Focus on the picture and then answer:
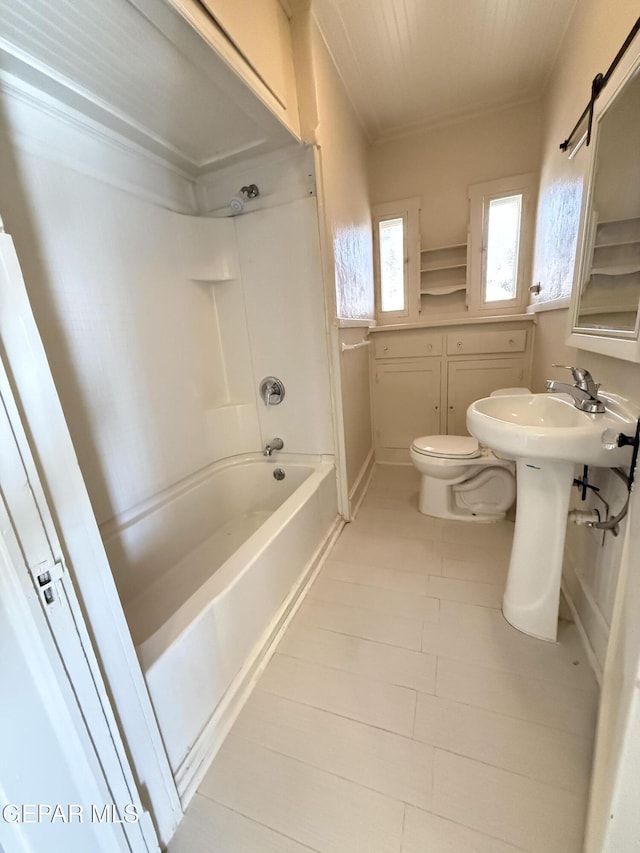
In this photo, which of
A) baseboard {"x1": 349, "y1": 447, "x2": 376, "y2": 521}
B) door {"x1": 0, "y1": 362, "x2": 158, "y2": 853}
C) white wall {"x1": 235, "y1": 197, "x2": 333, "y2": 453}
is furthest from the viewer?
baseboard {"x1": 349, "y1": 447, "x2": 376, "y2": 521}

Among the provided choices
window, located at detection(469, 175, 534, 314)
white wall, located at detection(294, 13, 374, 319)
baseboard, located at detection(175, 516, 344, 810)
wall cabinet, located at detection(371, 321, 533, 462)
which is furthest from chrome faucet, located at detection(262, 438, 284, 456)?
window, located at detection(469, 175, 534, 314)

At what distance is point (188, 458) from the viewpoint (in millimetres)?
1866

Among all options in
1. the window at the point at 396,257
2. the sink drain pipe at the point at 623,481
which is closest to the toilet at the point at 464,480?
A: the sink drain pipe at the point at 623,481

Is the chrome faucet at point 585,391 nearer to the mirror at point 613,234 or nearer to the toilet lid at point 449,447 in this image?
the mirror at point 613,234

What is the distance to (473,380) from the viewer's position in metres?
2.53

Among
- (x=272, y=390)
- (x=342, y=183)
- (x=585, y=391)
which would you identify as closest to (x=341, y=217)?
(x=342, y=183)

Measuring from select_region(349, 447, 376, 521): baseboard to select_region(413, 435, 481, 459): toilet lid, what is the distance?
498 millimetres

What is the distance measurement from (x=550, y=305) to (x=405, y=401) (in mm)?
1172

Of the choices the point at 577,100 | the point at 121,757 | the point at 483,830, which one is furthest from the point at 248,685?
the point at 577,100

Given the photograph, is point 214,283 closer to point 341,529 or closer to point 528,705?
point 341,529

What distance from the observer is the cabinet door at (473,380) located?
2.42m

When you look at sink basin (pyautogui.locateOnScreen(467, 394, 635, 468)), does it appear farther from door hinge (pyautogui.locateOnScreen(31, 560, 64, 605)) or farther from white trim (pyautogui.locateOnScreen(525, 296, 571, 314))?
door hinge (pyautogui.locateOnScreen(31, 560, 64, 605))

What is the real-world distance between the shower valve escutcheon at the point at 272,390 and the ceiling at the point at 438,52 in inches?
67.0

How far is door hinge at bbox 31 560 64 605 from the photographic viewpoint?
553 millimetres
